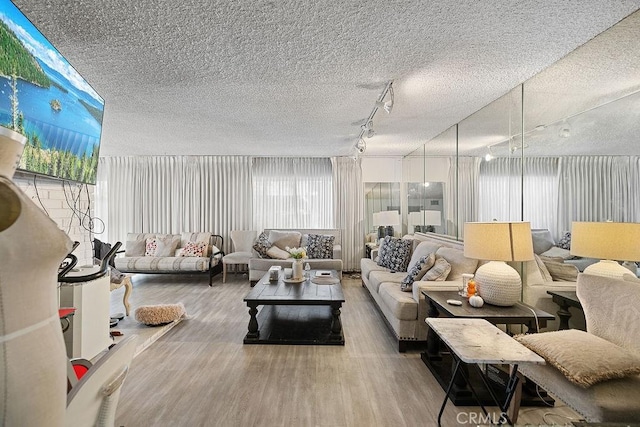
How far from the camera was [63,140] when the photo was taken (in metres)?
2.18

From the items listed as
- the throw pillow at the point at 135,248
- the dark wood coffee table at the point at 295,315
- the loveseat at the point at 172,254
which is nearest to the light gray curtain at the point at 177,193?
the loveseat at the point at 172,254

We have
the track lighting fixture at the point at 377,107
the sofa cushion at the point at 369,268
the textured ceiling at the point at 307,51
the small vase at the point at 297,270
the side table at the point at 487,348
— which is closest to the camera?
the side table at the point at 487,348

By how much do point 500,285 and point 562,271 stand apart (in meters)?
0.63

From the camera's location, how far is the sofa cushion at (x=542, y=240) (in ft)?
8.90

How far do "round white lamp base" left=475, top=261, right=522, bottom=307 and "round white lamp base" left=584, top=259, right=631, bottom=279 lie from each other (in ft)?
1.54

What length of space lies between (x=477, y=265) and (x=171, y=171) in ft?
19.6

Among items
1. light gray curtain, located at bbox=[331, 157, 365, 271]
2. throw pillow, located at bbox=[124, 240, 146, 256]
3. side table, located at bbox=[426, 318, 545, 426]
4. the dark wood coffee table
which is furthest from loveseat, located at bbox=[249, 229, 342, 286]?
side table, located at bbox=[426, 318, 545, 426]

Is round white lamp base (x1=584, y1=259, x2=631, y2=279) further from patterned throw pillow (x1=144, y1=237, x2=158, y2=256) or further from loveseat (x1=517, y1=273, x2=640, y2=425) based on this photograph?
patterned throw pillow (x1=144, y1=237, x2=158, y2=256)

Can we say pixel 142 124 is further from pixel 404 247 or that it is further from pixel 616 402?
pixel 616 402

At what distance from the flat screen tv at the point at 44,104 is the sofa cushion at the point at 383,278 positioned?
3090mm

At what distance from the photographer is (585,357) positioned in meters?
1.57

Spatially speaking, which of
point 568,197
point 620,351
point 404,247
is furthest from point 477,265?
point 620,351

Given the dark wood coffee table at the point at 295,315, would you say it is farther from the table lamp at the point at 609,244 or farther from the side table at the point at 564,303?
the table lamp at the point at 609,244

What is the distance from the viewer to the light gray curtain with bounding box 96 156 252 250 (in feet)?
22.3
